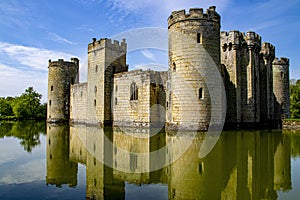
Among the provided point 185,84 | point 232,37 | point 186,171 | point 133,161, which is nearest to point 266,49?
point 232,37

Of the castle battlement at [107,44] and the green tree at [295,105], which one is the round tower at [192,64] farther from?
the green tree at [295,105]

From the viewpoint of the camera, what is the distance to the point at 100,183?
6.22 metres

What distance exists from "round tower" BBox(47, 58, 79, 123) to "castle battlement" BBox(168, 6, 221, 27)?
60.9 ft

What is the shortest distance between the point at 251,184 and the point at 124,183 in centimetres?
281

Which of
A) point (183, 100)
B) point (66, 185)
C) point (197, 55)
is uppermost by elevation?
point (197, 55)

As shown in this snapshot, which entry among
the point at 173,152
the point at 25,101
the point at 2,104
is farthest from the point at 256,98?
the point at 2,104

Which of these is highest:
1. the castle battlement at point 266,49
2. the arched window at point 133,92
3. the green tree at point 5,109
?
the castle battlement at point 266,49

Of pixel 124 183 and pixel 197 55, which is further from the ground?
pixel 197 55

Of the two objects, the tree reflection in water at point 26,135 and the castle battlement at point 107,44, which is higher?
the castle battlement at point 107,44

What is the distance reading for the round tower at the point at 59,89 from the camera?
32281mm

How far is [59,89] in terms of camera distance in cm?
3234

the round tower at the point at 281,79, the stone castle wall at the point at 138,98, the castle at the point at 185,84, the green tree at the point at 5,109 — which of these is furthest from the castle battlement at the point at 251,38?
the green tree at the point at 5,109

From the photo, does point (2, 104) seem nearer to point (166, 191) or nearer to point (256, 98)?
point (256, 98)

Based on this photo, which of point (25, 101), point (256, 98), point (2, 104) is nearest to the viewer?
point (256, 98)
